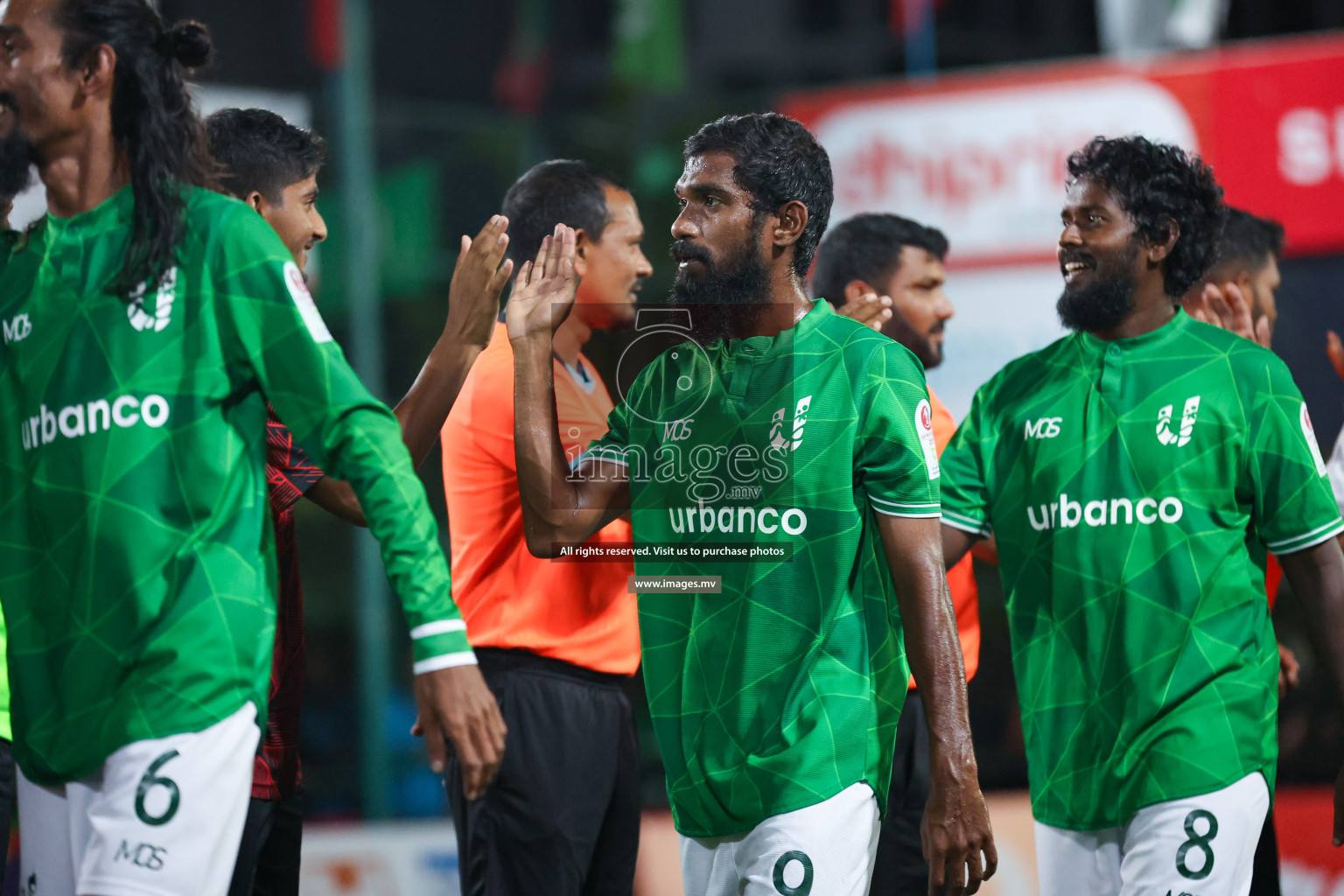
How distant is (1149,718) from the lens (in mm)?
3438

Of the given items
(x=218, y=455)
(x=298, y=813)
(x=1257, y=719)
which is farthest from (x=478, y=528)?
(x=1257, y=719)

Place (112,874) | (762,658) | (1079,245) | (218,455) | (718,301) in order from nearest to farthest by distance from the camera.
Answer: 1. (112,874)
2. (218,455)
3. (762,658)
4. (718,301)
5. (1079,245)

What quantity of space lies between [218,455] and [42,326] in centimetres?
40

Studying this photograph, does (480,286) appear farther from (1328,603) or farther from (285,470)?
(1328,603)

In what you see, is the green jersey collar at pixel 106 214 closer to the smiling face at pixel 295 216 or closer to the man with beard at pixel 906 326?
the smiling face at pixel 295 216

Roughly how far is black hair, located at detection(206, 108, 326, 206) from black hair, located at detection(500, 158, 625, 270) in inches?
31.4

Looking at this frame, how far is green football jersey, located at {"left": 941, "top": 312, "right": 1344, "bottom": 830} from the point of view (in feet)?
11.3

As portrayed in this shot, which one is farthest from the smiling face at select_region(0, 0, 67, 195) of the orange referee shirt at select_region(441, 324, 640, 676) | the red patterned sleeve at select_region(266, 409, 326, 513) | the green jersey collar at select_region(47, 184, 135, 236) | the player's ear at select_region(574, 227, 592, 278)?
the player's ear at select_region(574, 227, 592, 278)

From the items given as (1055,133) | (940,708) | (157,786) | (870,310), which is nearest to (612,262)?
(870,310)

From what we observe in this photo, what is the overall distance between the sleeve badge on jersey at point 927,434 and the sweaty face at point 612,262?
4.57 ft

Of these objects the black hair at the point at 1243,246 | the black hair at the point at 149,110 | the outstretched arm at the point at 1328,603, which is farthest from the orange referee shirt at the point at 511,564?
the black hair at the point at 1243,246

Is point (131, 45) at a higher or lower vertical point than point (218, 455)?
higher

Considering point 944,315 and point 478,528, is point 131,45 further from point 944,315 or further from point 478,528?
point 944,315

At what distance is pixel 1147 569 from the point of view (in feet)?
11.5
